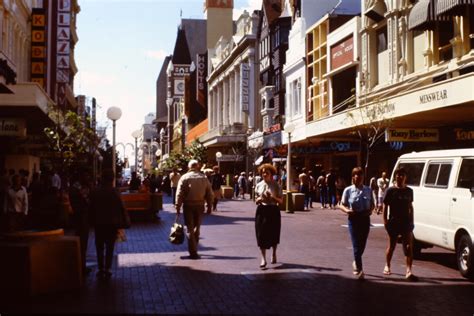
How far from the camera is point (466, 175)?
11.5 metres

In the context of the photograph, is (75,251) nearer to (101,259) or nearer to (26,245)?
(26,245)

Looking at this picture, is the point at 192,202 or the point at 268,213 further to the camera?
the point at 192,202

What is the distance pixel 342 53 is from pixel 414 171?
24.9 meters

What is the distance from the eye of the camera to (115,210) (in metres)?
11.1

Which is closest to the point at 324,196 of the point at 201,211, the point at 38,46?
the point at 38,46

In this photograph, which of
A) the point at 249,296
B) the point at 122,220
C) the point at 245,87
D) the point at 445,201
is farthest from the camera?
the point at 245,87

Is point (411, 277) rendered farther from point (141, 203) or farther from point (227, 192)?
point (227, 192)

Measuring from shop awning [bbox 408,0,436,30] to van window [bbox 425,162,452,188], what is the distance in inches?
548

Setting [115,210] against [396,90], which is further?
[396,90]

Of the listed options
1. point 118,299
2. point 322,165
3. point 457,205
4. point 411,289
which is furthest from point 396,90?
point 118,299

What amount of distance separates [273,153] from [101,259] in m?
39.3

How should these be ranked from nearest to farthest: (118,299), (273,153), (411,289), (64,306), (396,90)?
(64,306) < (118,299) < (411,289) < (396,90) < (273,153)

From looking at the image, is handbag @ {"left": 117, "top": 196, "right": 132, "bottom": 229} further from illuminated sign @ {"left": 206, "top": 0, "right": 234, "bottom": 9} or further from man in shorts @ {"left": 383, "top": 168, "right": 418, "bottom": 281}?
illuminated sign @ {"left": 206, "top": 0, "right": 234, "bottom": 9}

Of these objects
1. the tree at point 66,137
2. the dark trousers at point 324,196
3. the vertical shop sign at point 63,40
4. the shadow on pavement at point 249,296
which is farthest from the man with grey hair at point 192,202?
the vertical shop sign at point 63,40
